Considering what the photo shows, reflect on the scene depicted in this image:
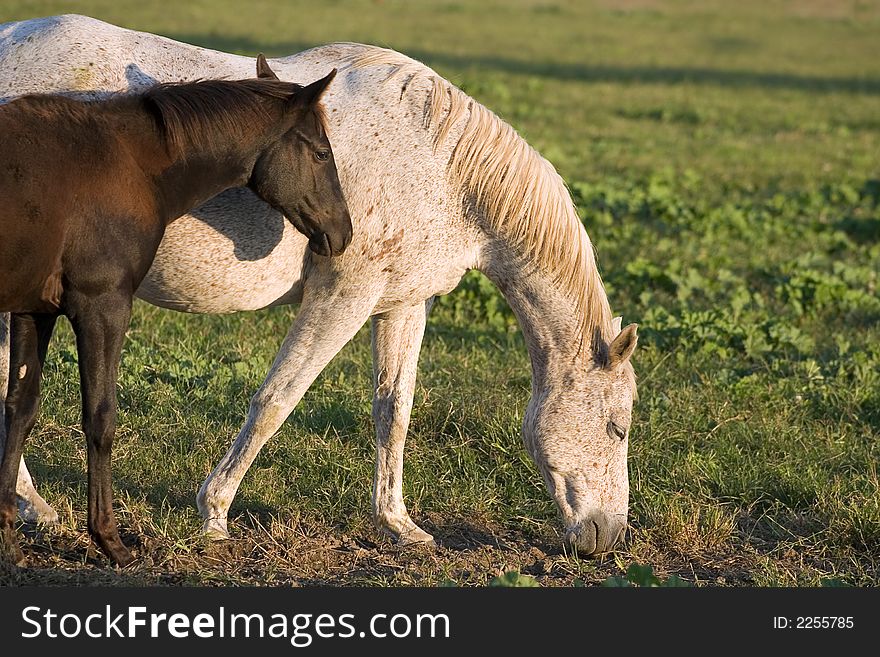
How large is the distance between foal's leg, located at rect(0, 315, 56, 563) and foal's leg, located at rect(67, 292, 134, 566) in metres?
0.35

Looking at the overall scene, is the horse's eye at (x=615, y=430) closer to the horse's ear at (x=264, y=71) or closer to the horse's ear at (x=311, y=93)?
the horse's ear at (x=311, y=93)

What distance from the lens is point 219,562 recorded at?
178 inches

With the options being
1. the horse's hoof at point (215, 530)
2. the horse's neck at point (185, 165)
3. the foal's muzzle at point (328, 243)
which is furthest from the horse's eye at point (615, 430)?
the horse's neck at point (185, 165)

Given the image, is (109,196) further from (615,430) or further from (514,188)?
(615,430)

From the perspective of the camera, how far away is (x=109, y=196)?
386cm

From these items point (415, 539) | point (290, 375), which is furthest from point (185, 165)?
point (415, 539)

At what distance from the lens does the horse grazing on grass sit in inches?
148

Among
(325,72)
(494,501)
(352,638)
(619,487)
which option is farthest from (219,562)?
(325,72)

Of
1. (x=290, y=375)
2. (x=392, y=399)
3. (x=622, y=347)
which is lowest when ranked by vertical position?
(x=392, y=399)

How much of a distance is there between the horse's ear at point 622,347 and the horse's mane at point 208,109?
1678 millimetres

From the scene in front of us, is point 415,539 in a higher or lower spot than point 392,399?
lower

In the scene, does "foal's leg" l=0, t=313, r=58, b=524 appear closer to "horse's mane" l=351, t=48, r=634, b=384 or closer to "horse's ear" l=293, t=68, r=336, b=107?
"horse's ear" l=293, t=68, r=336, b=107

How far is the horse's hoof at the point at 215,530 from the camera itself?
462 cm

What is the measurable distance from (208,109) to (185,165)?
22 cm
